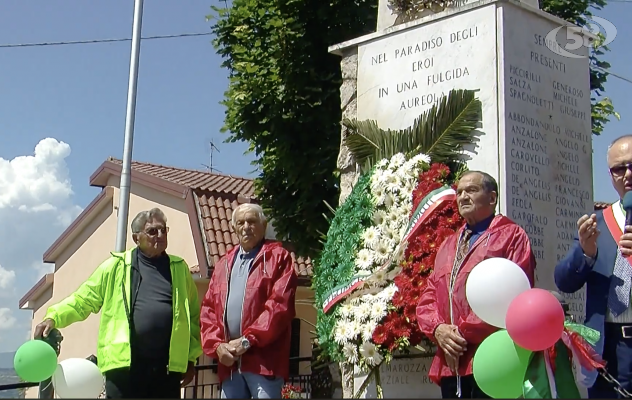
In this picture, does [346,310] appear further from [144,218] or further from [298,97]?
[298,97]

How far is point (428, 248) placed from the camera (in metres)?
5.42

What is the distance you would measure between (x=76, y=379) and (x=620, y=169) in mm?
3088

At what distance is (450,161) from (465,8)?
109 centimetres

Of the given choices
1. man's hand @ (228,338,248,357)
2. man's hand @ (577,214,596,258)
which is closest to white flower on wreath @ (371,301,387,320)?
man's hand @ (228,338,248,357)

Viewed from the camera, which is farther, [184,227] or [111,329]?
[184,227]

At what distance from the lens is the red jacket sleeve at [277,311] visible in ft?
16.3

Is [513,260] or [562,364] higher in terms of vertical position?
[513,260]

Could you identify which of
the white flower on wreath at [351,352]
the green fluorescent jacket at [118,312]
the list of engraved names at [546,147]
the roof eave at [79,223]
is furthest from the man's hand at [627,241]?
the roof eave at [79,223]

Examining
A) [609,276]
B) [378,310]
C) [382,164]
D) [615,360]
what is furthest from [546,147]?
[615,360]

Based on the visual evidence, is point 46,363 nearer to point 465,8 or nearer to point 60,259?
point 465,8

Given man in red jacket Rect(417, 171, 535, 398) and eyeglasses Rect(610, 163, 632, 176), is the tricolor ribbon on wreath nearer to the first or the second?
man in red jacket Rect(417, 171, 535, 398)

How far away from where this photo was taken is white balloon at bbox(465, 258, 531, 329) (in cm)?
386

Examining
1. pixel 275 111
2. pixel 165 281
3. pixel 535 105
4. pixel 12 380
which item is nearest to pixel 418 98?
pixel 535 105

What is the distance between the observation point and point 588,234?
3766 mm
